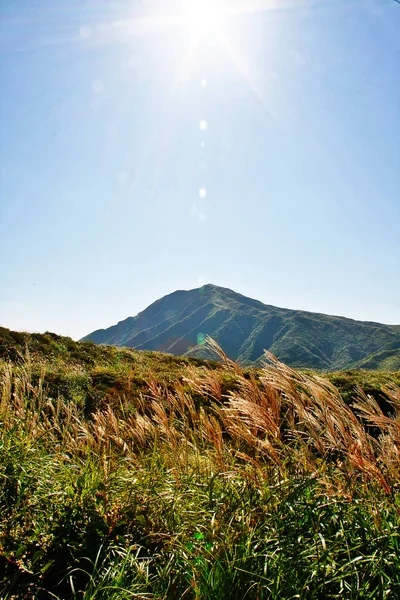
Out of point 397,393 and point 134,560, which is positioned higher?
point 397,393

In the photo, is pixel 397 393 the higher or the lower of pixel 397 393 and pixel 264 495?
the higher

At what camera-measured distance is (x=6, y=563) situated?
9.53 ft

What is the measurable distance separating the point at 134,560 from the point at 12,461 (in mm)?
1942

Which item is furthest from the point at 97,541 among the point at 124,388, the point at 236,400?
the point at 124,388

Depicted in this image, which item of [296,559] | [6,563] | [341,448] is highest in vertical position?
[341,448]

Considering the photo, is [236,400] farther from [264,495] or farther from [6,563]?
[6,563]

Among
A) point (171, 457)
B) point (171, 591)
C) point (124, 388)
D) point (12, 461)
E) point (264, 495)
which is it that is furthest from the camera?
point (124, 388)

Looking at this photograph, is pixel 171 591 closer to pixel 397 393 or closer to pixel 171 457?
pixel 171 457

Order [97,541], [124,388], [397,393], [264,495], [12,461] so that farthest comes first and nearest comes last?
1. [124,388]
2. [12,461]
3. [397,393]
4. [264,495]
5. [97,541]

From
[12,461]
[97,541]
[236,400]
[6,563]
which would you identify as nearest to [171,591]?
[97,541]

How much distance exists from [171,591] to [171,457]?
5.96 feet

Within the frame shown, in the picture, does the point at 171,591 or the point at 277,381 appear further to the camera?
the point at 277,381

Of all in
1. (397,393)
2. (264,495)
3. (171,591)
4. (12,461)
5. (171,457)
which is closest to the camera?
(171,591)

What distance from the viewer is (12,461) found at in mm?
3971
